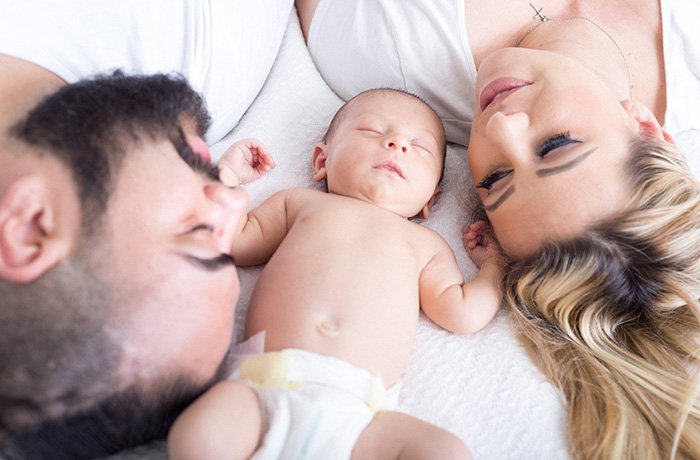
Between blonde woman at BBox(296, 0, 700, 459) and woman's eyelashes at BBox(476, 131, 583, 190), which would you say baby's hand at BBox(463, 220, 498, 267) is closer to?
blonde woman at BBox(296, 0, 700, 459)

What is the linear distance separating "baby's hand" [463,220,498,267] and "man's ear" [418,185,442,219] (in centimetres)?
9

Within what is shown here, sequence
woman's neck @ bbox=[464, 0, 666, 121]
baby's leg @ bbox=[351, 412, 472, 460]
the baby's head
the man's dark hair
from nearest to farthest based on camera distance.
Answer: the man's dark hair < baby's leg @ bbox=[351, 412, 472, 460] < the baby's head < woman's neck @ bbox=[464, 0, 666, 121]

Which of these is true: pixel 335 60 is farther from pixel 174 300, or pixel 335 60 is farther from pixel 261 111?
pixel 174 300

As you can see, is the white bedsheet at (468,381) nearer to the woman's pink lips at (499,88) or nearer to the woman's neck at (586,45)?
the woman's pink lips at (499,88)

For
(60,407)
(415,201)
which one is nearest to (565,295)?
(415,201)

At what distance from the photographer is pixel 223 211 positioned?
783 mm

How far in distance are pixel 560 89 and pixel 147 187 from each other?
2.52 feet

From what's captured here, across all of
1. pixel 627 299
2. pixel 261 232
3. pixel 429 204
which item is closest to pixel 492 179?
pixel 429 204

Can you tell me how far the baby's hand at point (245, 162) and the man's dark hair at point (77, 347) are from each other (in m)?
0.38

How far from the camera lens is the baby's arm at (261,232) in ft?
3.44

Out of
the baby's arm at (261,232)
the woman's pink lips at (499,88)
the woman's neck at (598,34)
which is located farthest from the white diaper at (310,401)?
the woman's neck at (598,34)

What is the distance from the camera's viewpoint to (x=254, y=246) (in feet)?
3.47

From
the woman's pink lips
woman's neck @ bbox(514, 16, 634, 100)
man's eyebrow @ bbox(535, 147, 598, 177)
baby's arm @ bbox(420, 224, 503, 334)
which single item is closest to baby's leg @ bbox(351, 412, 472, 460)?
baby's arm @ bbox(420, 224, 503, 334)

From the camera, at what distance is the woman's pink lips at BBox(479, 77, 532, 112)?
3.81 feet
